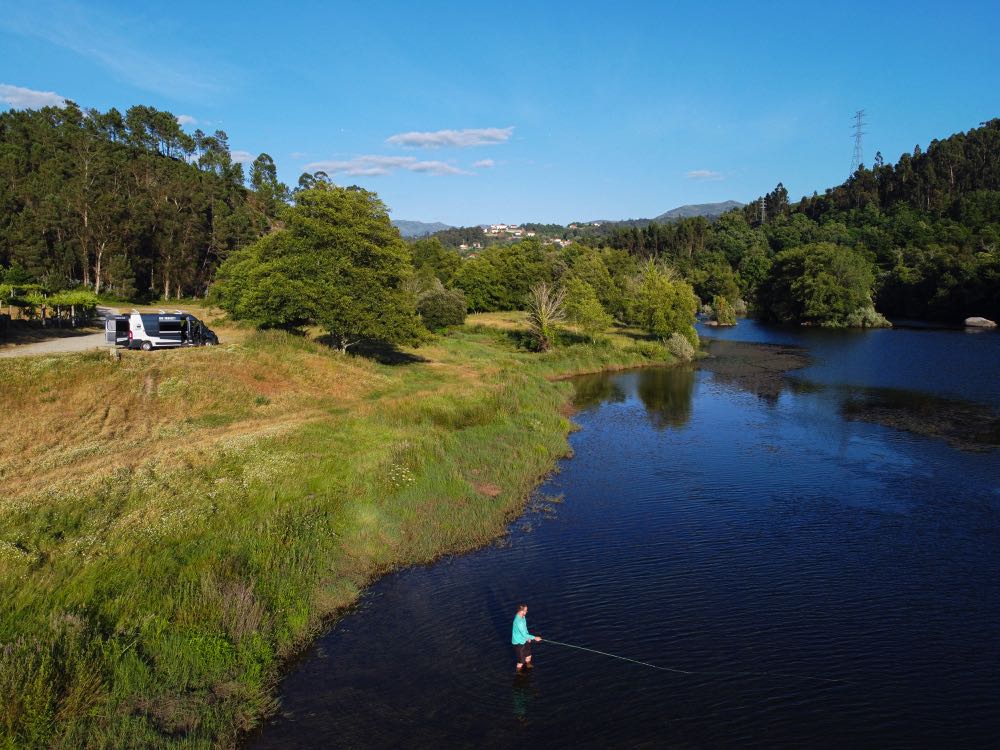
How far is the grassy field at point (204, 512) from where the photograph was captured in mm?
12344

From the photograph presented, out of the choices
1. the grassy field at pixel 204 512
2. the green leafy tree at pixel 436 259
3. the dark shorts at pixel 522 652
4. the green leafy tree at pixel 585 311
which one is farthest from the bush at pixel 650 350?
the green leafy tree at pixel 436 259

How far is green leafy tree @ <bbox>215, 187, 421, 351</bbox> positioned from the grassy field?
5.10 metres

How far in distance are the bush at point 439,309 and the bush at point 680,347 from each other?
28.4 meters

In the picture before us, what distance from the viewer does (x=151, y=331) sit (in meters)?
38.5

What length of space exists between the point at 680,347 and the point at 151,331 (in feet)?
172

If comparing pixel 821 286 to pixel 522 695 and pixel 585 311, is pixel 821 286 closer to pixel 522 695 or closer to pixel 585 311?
pixel 585 311

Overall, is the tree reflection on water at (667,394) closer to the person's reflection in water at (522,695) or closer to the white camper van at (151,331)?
the person's reflection in water at (522,695)

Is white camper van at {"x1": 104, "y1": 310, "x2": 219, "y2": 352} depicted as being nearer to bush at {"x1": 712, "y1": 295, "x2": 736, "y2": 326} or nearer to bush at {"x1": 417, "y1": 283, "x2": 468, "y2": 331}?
bush at {"x1": 417, "y1": 283, "x2": 468, "y2": 331}

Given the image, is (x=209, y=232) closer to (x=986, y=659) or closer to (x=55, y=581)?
(x=55, y=581)

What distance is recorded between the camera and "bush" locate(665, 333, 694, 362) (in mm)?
69369

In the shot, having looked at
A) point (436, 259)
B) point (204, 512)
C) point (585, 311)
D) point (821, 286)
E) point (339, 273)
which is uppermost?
point (436, 259)

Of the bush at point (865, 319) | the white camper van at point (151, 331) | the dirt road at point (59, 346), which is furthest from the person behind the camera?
the bush at point (865, 319)

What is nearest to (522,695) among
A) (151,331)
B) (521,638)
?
(521,638)

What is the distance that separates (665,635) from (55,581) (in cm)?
1523
